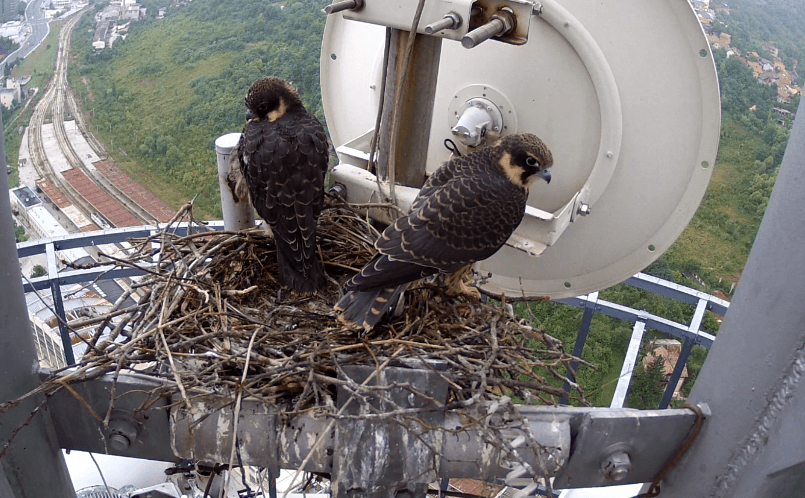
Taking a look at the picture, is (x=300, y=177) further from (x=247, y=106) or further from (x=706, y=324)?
(x=706, y=324)

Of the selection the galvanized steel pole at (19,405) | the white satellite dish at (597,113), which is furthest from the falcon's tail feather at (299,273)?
the galvanized steel pole at (19,405)

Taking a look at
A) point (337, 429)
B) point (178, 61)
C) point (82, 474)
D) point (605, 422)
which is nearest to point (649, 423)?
point (605, 422)

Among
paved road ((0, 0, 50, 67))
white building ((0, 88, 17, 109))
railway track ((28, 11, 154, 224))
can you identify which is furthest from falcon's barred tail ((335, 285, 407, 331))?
paved road ((0, 0, 50, 67))

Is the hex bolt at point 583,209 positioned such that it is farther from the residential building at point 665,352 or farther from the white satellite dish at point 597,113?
the residential building at point 665,352

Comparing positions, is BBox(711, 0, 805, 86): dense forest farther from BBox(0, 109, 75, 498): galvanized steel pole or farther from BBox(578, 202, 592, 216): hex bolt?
BBox(0, 109, 75, 498): galvanized steel pole

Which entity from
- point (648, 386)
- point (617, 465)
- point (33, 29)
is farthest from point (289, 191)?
point (33, 29)

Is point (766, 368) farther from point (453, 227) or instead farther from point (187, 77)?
point (187, 77)
